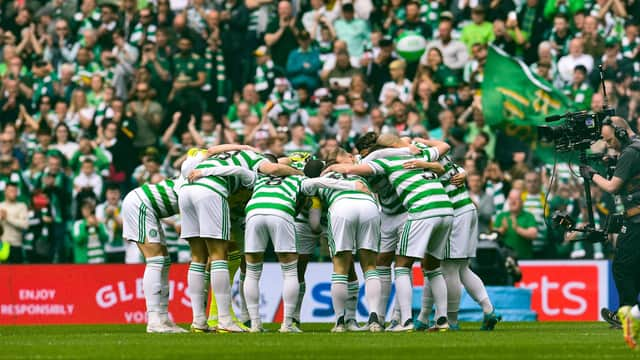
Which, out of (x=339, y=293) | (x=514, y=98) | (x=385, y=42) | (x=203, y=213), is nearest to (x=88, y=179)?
(x=385, y=42)

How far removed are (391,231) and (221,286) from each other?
2360mm

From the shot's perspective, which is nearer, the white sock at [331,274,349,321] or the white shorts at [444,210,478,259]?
the white sock at [331,274,349,321]

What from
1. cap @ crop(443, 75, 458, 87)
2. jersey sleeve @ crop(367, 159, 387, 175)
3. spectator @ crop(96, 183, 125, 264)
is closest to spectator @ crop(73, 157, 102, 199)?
spectator @ crop(96, 183, 125, 264)

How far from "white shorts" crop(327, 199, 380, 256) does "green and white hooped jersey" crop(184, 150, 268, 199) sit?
1111mm

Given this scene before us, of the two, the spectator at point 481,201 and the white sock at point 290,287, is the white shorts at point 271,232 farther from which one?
the spectator at point 481,201

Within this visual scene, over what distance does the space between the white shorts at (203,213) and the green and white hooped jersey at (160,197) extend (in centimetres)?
44

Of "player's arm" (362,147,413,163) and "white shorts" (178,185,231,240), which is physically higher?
"player's arm" (362,147,413,163)

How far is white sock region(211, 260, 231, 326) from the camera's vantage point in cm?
1698

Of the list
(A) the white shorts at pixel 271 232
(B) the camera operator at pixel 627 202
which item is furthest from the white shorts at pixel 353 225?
(B) the camera operator at pixel 627 202

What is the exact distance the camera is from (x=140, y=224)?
687 inches

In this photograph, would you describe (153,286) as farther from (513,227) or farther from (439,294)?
(513,227)

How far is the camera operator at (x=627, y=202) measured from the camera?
17.3 m

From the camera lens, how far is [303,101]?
1038 inches

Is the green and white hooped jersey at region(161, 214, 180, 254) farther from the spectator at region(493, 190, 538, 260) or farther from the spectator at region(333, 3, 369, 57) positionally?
the spectator at region(493, 190, 538, 260)
